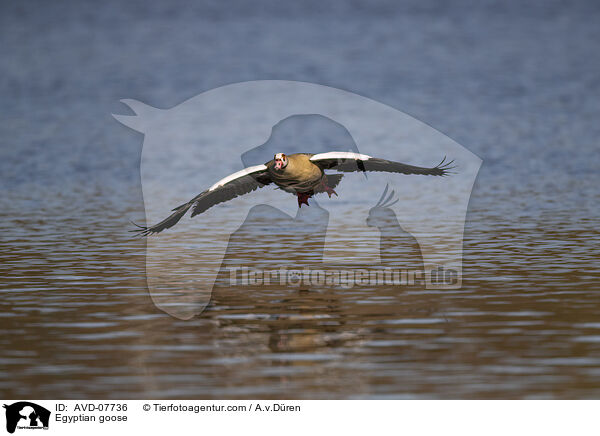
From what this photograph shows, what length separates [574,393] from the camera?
51.1 ft

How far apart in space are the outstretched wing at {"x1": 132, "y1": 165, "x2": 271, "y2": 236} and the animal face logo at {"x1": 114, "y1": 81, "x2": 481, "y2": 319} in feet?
0.14

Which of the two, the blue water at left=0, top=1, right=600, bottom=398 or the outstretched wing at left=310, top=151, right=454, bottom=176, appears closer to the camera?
the blue water at left=0, top=1, right=600, bottom=398

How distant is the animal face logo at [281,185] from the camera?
25.4 m

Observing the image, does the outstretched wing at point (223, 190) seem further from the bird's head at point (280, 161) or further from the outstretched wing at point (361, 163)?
the outstretched wing at point (361, 163)

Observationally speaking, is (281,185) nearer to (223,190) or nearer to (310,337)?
(223,190)

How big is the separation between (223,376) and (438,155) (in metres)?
42.0

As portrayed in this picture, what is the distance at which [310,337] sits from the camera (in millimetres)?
19016
